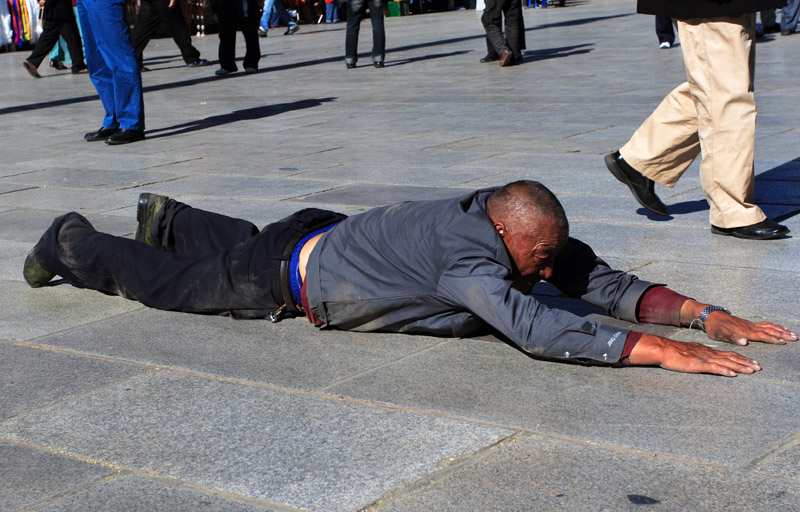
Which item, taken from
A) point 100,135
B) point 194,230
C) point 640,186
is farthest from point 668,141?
point 100,135

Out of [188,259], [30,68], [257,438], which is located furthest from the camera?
[30,68]

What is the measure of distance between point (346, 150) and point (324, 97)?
355cm

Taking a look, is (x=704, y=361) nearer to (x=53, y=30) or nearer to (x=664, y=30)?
(x=664, y=30)

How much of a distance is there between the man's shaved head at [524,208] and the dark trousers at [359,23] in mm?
Result: 9906

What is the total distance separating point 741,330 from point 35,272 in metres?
2.81

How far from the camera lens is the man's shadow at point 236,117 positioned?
9297 mm

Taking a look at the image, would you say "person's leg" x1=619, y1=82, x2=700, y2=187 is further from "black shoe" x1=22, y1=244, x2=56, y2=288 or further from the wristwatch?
"black shoe" x1=22, y1=244, x2=56, y2=288

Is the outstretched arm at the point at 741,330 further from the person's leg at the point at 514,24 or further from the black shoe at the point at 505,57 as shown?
the black shoe at the point at 505,57

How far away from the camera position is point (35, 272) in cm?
437

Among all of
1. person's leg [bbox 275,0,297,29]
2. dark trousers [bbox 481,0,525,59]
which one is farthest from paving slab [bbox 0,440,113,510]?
person's leg [bbox 275,0,297,29]

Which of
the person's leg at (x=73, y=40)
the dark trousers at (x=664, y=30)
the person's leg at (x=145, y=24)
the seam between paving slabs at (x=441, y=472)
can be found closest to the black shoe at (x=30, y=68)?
the person's leg at (x=73, y=40)

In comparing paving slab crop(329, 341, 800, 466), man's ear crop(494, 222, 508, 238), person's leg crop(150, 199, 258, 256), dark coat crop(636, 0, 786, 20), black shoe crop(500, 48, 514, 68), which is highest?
dark coat crop(636, 0, 786, 20)

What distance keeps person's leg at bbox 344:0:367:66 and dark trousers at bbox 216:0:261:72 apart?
4.41ft

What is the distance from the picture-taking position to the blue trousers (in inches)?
318
